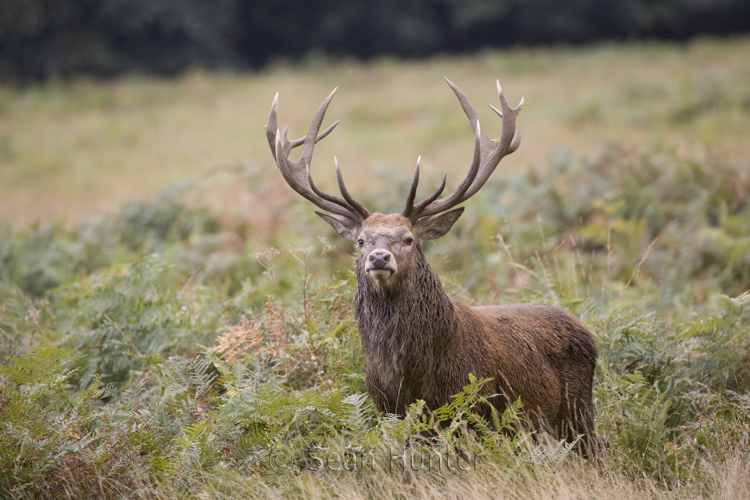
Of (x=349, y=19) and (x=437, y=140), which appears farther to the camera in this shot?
(x=349, y=19)

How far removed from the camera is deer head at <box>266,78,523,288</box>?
170 inches

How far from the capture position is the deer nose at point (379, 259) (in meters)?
4.09

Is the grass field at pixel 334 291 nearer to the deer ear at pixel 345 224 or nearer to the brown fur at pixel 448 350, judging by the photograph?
the brown fur at pixel 448 350

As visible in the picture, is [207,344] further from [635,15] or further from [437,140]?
[635,15]

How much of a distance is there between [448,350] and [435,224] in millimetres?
877

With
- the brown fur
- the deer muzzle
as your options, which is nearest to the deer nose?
the deer muzzle

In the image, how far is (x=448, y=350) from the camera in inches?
173

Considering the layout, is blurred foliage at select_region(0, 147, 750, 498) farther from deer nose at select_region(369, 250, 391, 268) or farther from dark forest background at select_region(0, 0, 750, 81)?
dark forest background at select_region(0, 0, 750, 81)

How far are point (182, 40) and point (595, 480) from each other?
29999 millimetres

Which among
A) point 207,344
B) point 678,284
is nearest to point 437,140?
point 678,284

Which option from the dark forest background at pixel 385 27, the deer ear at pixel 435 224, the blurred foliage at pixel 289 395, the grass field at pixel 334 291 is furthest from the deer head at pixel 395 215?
the dark forest background at pixel 385 27

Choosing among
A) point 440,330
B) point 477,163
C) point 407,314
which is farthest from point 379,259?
point 477,163

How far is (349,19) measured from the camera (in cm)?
3519

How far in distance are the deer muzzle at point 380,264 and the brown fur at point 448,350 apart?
152 millimetres
